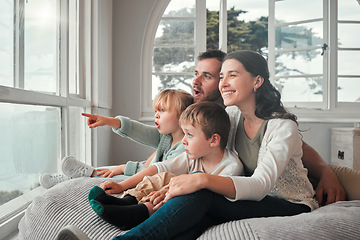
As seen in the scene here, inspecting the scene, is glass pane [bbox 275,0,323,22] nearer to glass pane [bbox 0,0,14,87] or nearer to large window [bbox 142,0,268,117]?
large window [bbox 142,0,268,117]

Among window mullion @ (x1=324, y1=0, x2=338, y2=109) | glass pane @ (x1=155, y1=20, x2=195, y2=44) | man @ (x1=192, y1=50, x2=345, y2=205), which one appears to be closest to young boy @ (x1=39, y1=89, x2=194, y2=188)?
man @ (x1=192, y1=50, x2=345, y2=205)

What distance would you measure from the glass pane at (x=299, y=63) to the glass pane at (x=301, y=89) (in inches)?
3.3

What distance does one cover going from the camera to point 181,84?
3537 mm

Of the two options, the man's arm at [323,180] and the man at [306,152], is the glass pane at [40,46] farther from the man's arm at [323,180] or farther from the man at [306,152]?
the man's arm at [323,180]

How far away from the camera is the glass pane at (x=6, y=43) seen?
1.20 metres

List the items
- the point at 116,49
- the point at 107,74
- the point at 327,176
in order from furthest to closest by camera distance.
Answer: the point at 116,49 → the point at 107,74 → the point at 327,176

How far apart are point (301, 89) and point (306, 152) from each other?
7.37 feet

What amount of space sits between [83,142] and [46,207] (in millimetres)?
1386

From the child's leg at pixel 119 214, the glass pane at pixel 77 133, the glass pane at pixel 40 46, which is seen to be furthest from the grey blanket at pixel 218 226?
the glass pane at pixel 77 133

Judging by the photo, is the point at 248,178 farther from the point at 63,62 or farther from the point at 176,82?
the point at 176,82

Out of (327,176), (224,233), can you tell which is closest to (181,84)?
(327,176)

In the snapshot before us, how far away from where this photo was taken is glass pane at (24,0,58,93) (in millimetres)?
1449

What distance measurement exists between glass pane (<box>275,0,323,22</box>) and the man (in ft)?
7.47

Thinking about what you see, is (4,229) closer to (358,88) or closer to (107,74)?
(107,74)
